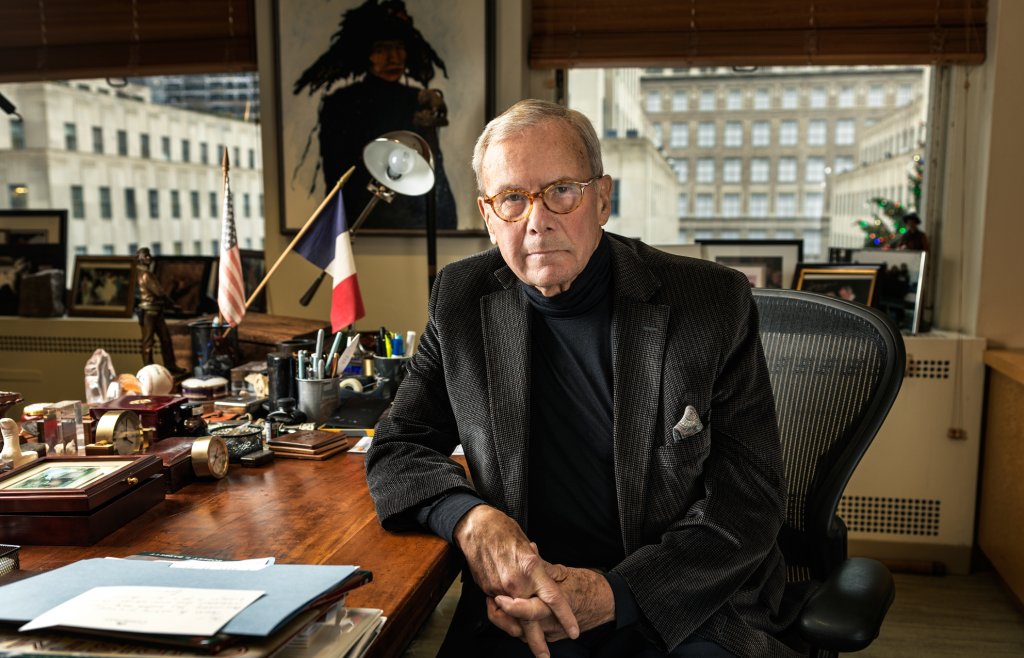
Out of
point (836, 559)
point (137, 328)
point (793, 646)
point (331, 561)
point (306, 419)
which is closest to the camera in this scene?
point (331, 561)

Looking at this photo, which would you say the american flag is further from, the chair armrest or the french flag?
the chair armrest

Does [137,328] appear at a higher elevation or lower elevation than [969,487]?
higher

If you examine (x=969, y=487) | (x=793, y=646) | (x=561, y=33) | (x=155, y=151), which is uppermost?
(x=561, y=33)

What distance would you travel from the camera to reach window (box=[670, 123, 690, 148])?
331cm

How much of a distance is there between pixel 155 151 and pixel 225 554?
305 cm

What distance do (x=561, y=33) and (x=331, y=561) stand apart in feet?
7.92

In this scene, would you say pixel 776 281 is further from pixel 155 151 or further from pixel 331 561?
pixel 155 151

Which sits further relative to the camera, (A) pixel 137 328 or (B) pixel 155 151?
(B) pixel 155 151

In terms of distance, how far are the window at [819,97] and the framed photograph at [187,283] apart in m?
2.45

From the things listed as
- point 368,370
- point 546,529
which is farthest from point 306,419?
point 546,529

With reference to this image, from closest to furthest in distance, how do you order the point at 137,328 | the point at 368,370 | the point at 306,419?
the point at 306,419, the point at 368,370, the point at 137,328

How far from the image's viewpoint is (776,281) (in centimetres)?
317

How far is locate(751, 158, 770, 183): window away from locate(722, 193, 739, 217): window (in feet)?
0.34

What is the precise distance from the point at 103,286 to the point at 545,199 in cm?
281
